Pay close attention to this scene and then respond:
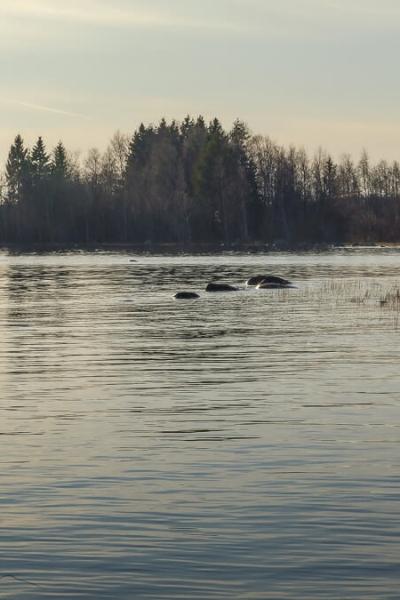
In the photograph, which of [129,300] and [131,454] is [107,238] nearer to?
[129,300]

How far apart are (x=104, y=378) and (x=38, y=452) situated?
9.62m

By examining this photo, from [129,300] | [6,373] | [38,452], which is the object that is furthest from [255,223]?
[38,452]

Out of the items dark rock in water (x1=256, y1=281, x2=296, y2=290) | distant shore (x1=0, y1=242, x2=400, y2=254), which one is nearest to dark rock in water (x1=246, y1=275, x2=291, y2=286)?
dark rock in water (x1=256, y1=281, x2=296, y2=290)

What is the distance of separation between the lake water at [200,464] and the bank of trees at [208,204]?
5055 inches

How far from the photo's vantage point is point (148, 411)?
2239 centimetres

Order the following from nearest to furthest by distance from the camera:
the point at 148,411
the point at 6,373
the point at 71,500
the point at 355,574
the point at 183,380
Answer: the point at 355,574 → the point at 71,500 → the point at 148,411 → the point at 183,380 → the point at 6,373

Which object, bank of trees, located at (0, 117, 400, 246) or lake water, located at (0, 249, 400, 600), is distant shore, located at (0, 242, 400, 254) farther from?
lake water, located at (0, 249, 400, 600)

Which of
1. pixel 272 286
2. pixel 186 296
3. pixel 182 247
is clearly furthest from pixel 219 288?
pixel 182 247

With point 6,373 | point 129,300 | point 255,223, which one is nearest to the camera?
point 6,373

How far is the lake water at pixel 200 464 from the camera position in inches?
468

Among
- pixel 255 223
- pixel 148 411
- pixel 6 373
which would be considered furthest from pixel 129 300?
pixel 255 223

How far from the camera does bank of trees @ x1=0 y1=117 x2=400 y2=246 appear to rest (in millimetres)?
168500

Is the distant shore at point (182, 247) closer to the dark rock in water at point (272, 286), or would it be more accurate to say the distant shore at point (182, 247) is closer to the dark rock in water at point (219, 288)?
the dark rock in water at point (272, 286)

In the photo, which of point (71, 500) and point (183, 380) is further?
point (183, 380)
